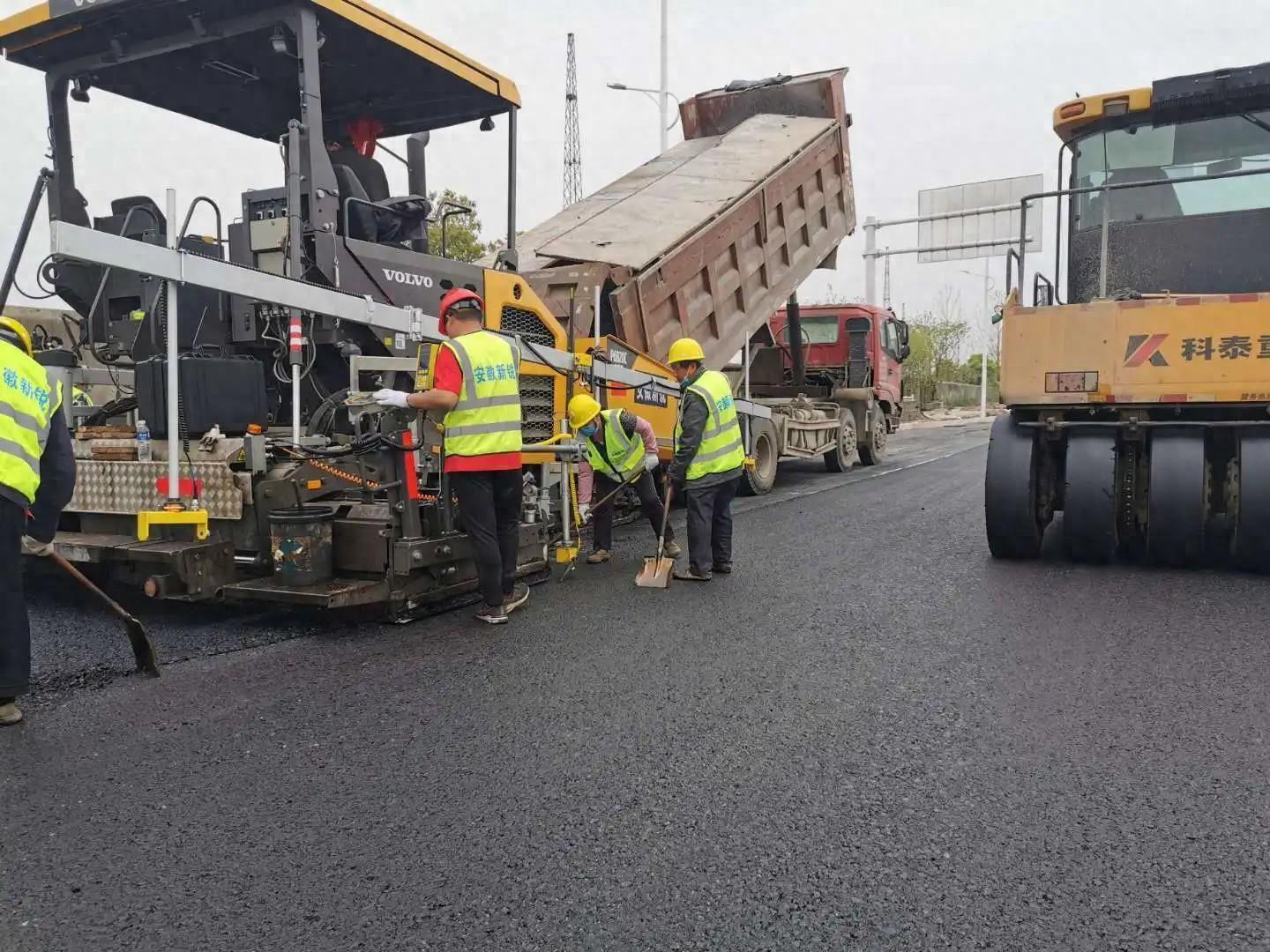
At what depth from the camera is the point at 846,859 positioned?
2.33 metres

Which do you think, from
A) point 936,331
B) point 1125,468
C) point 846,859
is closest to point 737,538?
point 1125,468

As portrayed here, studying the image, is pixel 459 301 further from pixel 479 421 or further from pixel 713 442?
pixel 713 442

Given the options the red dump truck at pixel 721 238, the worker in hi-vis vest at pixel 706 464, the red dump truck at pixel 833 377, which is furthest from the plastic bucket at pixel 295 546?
the red dump truck at pixel 833 377

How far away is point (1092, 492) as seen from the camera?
18.8ft

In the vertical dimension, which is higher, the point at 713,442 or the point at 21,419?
the point at 21,419

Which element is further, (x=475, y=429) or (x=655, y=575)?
(x=655, y=575)

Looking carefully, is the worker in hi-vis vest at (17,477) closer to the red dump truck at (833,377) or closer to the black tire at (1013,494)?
the black tire at (1013,494)

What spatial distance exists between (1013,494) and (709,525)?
196 centimetres

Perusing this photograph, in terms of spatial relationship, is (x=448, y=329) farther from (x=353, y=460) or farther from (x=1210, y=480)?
(x=1210, y=480)

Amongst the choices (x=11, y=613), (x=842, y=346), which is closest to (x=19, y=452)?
(x=11, y=613)

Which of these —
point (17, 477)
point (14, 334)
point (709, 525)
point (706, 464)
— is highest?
point (14, 334)

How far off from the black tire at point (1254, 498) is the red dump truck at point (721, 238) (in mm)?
4113

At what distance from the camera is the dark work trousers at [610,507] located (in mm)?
6484

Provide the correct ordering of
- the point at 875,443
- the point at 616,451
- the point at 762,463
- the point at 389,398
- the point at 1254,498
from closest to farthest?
the point at 389,398 → the point at 1254,498 → the point at 616,451 → the point at 762,463 → the point at 875,443
